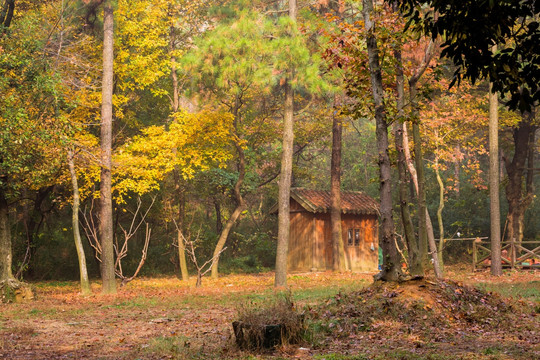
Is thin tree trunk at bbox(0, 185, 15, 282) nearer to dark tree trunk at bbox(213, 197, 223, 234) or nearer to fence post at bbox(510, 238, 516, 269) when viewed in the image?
dark tree trunk at bbox(213, 197, 223, 234)

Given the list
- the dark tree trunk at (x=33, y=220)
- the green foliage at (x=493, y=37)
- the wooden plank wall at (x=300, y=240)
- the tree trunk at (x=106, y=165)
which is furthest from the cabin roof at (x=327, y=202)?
the green foliage at (x=493, y=37)

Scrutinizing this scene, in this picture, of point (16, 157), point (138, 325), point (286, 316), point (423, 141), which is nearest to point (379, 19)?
point (286, 316)

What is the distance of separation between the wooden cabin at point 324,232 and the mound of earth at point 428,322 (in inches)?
668

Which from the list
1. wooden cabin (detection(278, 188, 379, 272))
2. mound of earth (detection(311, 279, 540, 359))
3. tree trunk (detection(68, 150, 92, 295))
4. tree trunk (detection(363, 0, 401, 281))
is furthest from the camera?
wooden cabin (detection(278, 188, 379, 272))

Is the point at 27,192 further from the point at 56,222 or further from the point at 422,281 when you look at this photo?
the point at 422,281


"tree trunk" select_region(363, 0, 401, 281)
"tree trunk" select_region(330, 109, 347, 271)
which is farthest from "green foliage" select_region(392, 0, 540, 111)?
"tree trunk" select_region(330, 109, 347, 271)

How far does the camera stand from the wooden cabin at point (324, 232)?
29.2 m

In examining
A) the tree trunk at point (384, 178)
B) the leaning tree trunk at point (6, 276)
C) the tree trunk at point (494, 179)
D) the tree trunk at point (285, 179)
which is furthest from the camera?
the tree trunk at point (494, 179)

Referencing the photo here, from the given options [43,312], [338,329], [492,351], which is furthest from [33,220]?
[492,351]

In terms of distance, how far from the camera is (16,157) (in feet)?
53.4

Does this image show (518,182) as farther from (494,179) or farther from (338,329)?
(338,329)

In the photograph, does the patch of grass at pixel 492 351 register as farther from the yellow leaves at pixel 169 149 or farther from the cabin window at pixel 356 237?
the cabin window at pixel 356 237

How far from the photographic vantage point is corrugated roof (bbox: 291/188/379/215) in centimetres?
2889

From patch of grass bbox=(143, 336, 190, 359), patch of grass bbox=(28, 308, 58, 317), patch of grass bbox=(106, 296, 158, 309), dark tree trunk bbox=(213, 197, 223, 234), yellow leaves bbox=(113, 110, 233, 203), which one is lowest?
patch of grass bbox=(106, 296, 158, 309)
